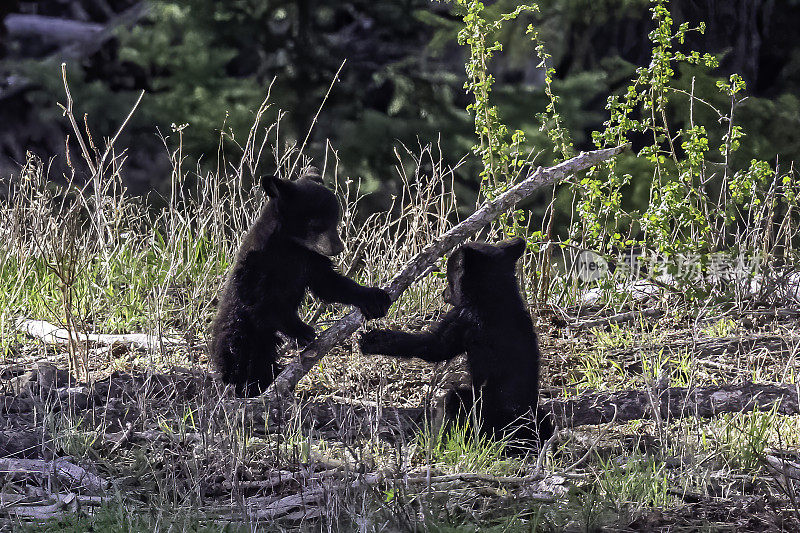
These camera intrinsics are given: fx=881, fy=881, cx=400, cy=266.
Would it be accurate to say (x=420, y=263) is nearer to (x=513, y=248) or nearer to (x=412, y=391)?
(x=513, y=248)

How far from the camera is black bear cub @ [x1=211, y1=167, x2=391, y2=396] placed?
4672 millimetres

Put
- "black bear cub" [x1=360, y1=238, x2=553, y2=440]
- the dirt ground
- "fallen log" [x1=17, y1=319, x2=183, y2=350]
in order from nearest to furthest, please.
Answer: the dirt ground < "black bear cub" [x1=360, y1=238, x2=553, y2=440] < "fallen log" [x1=17, y1=319, x2=183, y2=350]

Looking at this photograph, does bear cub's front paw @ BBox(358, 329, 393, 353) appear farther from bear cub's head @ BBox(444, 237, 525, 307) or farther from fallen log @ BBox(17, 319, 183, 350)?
fallen log @ BBox(17, 319, 183, 350)

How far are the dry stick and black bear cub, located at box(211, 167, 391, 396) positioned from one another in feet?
0.42

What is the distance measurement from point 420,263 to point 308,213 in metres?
0.67

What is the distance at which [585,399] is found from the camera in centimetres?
489

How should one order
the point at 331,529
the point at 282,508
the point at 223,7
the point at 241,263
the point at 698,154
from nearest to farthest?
the point at 331,529 < the point at 282,508 < the point at 241,263 < the point at 698,154 < the point at 223,7

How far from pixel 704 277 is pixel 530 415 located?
293 cm

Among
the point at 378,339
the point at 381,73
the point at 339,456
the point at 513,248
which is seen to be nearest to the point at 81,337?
the point at 378,339

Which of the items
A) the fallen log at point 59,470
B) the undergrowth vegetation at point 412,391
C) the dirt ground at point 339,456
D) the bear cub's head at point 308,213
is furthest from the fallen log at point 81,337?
the fallen log at point 59,470

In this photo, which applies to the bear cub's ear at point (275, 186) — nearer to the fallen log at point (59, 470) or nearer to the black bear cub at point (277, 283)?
the black bear cub at point (277, 283)

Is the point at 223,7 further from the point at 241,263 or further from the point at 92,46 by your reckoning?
the point at 241,263

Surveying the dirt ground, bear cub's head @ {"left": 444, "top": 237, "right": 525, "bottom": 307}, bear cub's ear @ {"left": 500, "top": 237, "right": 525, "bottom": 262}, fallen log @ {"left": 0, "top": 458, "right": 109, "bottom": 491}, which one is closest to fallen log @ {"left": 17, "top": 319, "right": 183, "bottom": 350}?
the dirt ground

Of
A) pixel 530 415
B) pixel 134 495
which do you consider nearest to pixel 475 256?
pixel 530 415
